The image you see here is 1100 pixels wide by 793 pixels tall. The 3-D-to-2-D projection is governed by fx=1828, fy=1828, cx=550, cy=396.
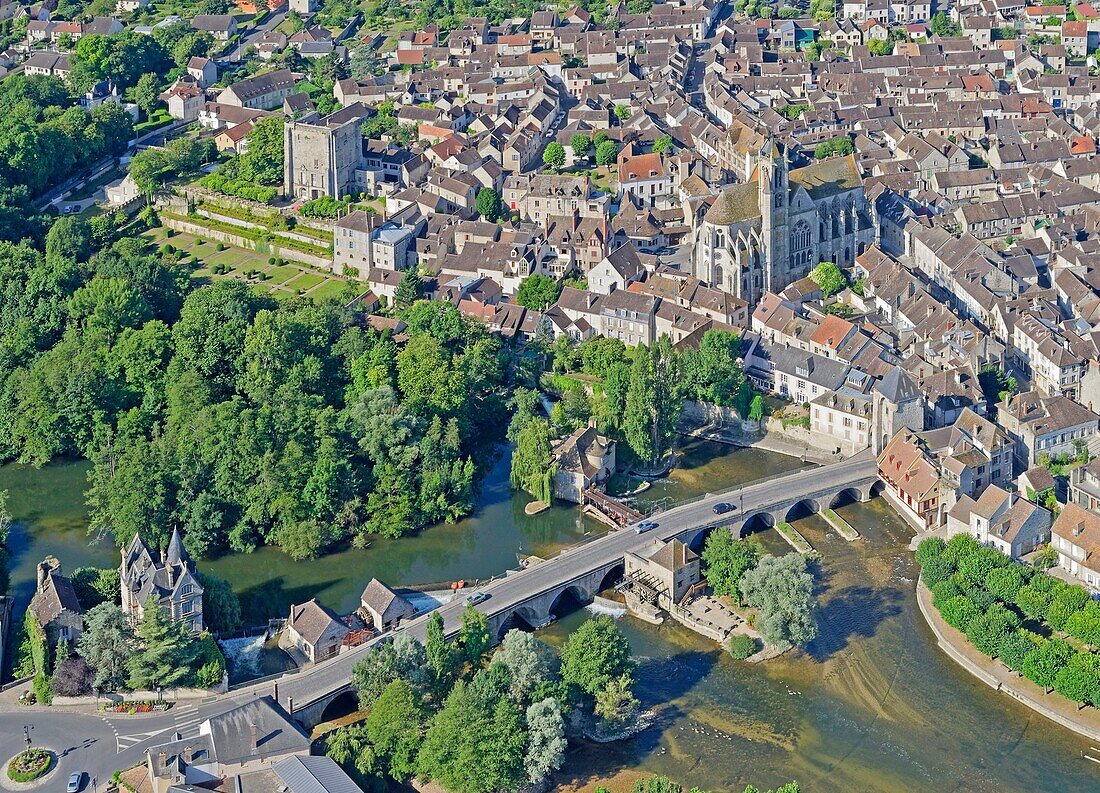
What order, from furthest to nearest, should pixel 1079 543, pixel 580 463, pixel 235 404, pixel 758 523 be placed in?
pixel 235 404 → pixel 580 463 → pixel 758 523 → pixel 1079 543

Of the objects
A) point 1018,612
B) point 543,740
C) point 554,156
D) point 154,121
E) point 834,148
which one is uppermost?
point 554,156

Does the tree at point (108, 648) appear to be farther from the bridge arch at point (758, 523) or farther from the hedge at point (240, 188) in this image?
the hedge at point (240, 188)

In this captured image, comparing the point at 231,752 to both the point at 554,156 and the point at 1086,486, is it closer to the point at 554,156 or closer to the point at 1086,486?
the point at 1086,486

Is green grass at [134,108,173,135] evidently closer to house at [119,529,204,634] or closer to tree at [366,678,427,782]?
house at [119,529,204,634]

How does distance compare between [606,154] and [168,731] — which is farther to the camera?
[606,154]

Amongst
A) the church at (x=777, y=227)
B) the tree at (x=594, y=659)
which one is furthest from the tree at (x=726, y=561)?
the church at (x=777, y=227)

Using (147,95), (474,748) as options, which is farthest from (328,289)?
(474,748)
